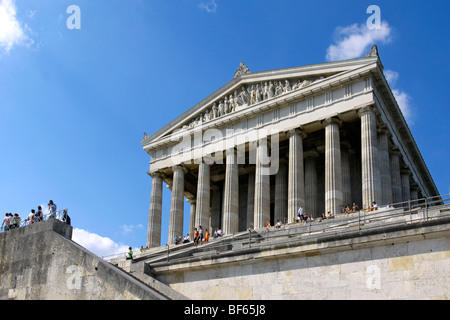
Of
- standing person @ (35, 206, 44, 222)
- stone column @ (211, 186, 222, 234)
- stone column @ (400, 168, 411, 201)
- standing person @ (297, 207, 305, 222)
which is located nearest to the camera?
standing person @ (35, 206, 44, 222)

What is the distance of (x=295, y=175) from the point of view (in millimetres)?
45031

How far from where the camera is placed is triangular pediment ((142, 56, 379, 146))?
46.1 metres

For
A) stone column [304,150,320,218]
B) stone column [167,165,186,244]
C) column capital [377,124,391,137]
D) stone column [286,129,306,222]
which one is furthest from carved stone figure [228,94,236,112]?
column capital [377,124,391,137]

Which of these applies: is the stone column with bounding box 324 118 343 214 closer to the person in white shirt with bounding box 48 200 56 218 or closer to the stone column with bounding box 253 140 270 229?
Result: the stone column with bounding box 253 140 270 229

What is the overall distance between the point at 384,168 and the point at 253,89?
14917 millimetres

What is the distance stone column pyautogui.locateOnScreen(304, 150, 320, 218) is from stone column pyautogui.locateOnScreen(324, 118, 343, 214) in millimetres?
5631

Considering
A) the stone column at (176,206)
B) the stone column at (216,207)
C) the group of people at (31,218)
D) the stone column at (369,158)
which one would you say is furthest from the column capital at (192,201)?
the group of people at (31,218)

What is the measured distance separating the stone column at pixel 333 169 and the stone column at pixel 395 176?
658 centimetres

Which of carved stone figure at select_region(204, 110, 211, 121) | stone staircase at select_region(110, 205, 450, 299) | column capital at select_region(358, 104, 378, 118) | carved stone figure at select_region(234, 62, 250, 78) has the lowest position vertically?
stone staircase at select_region(110, 205, 450, 299)

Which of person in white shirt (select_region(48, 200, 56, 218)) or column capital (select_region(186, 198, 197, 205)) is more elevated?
column capital (select_region(186, 198, 197, 205))

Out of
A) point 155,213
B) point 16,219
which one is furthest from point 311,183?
point 16,219

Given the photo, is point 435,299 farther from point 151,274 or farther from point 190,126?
point 190,126

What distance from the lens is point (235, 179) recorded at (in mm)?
49750

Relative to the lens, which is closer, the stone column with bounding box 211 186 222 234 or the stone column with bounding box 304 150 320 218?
the stone column with bounding box 304 150 320 218
